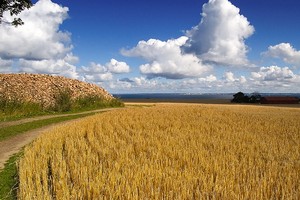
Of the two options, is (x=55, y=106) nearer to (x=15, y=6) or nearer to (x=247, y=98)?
(x=15, y=6)

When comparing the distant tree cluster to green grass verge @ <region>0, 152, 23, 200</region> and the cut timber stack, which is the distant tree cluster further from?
green grass verge @ <region>0, 152, 23, 200</region>

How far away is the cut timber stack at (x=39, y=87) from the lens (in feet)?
119

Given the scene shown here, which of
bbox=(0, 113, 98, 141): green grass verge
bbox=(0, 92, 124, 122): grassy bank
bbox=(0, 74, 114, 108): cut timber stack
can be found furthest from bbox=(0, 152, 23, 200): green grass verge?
bbox=(0, 74, 114, 108): cut timber stack

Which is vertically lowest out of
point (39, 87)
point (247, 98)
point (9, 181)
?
point (9, 181)

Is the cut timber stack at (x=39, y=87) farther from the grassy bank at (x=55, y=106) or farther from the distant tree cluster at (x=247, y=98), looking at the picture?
the distant tree cluster at (x=247, y=98)

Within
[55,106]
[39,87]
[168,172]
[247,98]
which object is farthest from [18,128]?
[247,98]

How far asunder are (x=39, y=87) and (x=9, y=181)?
33.0m

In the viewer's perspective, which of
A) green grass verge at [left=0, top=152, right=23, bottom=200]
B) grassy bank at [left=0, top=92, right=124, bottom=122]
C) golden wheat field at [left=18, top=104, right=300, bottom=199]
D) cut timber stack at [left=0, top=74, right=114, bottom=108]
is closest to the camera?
golden wheat field at [left=18, top=104, right=300, bottom=199]

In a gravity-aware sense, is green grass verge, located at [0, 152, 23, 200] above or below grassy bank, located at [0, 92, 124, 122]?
below

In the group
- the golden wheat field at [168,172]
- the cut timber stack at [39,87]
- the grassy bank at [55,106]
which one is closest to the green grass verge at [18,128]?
the grassy bank at [55,106]

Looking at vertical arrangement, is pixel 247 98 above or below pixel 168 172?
above

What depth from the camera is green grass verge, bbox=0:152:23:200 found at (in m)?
8.61

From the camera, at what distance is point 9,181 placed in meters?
9.82

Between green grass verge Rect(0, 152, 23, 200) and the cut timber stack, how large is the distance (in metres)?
22.9
